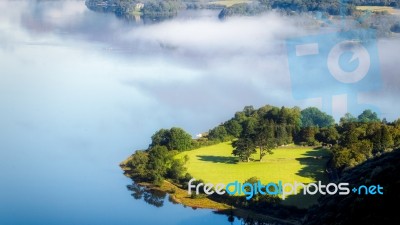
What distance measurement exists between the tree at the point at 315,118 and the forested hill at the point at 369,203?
638cm

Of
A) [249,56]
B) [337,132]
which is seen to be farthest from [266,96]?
[249,56]

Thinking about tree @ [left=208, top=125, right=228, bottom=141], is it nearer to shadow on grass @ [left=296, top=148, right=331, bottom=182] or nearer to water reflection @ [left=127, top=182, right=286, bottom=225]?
shadow on grass @ [left=296, top=148, right=331, bottom=182]

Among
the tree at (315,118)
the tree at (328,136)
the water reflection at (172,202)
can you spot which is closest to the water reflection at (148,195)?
the water reflection at (172,202)

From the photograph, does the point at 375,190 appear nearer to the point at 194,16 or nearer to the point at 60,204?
the point at 60,204

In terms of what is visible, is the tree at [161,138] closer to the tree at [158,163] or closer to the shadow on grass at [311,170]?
the tree at [158,163]

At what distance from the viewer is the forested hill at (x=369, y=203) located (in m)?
3.67

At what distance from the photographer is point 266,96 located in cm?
1298

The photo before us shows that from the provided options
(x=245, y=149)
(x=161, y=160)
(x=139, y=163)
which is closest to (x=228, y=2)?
(x=245, y=149)

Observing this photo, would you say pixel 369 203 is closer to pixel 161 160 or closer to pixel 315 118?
pixel 161 160

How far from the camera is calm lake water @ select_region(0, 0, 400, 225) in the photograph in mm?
7840

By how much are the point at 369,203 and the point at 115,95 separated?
9.84 metres

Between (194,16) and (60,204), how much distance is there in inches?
753

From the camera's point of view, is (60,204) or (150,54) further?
(150,54)

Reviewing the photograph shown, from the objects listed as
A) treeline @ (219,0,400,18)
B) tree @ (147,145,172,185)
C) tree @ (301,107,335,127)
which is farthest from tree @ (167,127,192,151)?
treeline @ (219,0,400,18)
